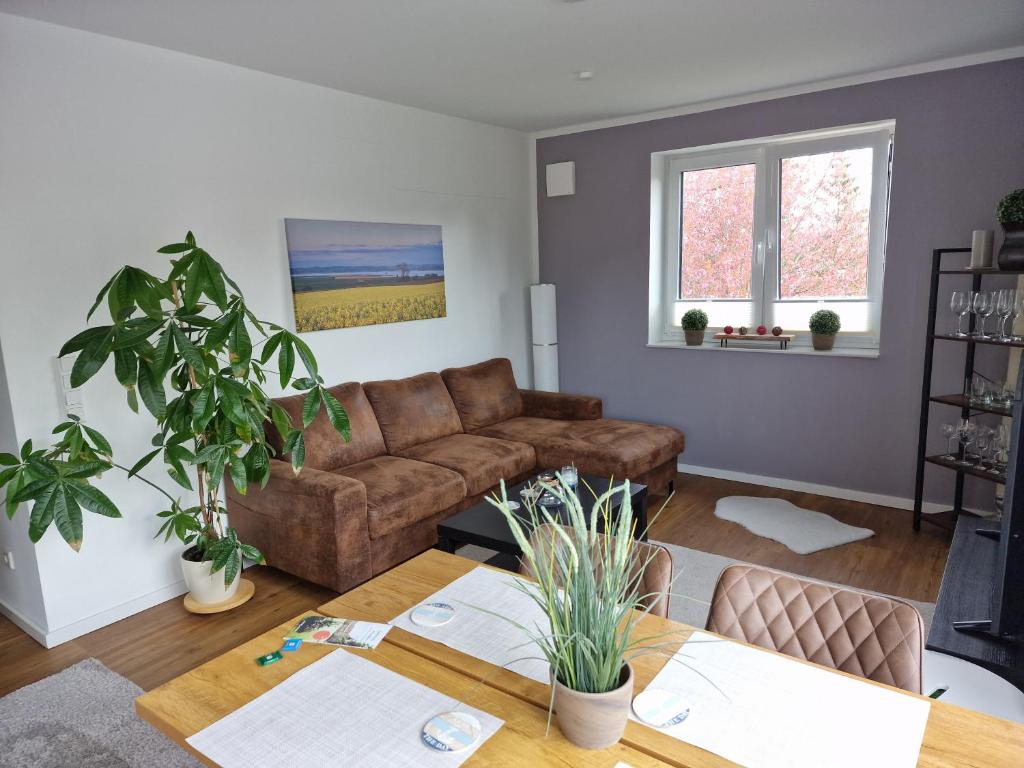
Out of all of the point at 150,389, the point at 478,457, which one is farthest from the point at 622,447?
the point at 150,389

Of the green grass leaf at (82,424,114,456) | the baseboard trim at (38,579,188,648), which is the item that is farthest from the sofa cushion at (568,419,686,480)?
the green grass leaf at (82,424,114,456)

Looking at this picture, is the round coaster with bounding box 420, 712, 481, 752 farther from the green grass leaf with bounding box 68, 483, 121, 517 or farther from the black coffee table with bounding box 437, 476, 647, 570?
the green grass leaf with bounding box 68, 483, 121, 517

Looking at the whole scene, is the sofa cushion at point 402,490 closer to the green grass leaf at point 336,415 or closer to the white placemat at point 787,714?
the green grass leaf at point 336,415

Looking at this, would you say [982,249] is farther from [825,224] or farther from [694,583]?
[694,583]

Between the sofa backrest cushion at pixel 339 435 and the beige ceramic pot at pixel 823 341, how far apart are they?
285 centimetres

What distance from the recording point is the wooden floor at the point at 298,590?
9.07 feet

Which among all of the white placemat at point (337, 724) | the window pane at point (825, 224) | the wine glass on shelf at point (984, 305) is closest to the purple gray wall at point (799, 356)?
the window pane at point (825, 224)

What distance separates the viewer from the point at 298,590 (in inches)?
131

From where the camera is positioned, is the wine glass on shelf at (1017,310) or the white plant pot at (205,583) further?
the wine glass on shelf at (1017,310)

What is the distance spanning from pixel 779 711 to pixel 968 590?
1.92m

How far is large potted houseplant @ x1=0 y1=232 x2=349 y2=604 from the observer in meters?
2.34

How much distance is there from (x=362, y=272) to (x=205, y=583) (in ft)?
6.53

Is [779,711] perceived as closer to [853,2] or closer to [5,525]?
[853,2]

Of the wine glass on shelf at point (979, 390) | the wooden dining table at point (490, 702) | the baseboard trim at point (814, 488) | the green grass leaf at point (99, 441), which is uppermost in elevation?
the green grass leaf at point (99, 441)
